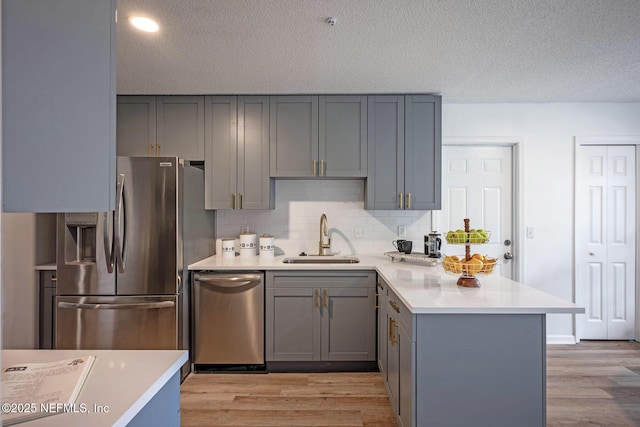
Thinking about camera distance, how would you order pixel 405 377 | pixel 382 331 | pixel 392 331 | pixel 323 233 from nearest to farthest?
pixel 405 377 → pixel 392 331 → pixel 382 331 → pixel 323 233

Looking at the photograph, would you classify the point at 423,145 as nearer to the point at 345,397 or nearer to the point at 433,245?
the point at 433,245

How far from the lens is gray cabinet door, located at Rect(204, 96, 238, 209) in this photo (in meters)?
3.42

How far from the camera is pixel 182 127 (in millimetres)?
3422

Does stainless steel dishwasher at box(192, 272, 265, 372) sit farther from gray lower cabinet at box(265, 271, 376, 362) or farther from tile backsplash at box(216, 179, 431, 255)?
tile backsplash at box(216, 179, 431, 255)

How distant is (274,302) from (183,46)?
2021 mm

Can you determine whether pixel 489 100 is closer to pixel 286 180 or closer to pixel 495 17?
pixel 495 17

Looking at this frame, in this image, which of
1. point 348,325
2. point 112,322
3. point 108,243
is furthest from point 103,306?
point 348,325

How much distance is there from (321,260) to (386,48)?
1861 mm

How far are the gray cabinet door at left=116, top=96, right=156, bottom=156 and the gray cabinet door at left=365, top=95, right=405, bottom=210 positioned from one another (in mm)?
A: 2007

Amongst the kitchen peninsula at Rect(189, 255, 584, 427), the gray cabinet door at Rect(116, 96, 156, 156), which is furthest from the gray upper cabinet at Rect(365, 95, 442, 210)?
the gray cabinet door at Rect(116, 96, 156, 156)

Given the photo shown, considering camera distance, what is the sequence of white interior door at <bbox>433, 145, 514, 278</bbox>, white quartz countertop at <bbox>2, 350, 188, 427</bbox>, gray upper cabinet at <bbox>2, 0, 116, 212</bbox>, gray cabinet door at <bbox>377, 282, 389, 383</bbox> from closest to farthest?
gray upper cabinet at <bbox>2, 0, 116, 212</bbox> → white quartz countertop at <bbox>2, 350, 188, 427</bbox> → gray cabinet door at <bbox>377, 282, 389, 383</bbox> → white interior door at <bbox>433, 145, 514, 278</bbox>

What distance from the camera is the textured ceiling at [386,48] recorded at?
206cm

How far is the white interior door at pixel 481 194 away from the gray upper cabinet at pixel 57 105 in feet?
11.3

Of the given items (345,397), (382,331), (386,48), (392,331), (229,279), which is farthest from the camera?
(229,279)
